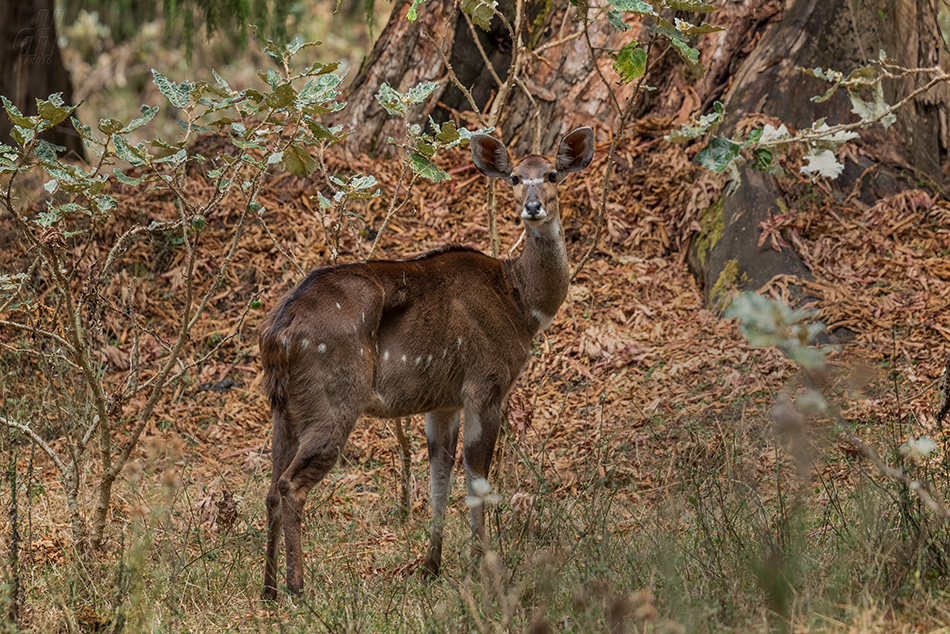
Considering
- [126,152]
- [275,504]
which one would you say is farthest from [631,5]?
[275,504]

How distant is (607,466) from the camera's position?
5531 mm

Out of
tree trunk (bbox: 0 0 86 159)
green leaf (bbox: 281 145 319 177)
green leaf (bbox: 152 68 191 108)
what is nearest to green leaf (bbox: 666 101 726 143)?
green leaf (bbox: 281 145 319 177)

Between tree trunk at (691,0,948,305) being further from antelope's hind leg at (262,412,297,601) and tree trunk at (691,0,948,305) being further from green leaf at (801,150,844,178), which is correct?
antelope's hind leg at (262,412,297,601)

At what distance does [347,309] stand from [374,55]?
4954mm

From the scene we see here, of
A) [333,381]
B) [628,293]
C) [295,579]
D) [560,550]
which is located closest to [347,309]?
[333,381]

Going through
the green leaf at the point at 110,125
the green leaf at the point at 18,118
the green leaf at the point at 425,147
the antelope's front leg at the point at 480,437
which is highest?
Answer: the green leaf at the point at 18,118

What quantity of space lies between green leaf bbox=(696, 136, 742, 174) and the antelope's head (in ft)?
3.25

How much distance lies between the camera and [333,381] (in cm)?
474

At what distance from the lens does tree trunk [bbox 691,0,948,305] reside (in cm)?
761

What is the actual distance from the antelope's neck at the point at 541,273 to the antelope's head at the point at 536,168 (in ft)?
0.37

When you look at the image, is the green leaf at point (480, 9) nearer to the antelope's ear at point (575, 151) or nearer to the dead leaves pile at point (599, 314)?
the antelope's ear at point (575, 151)

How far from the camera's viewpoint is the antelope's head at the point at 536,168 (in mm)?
5383

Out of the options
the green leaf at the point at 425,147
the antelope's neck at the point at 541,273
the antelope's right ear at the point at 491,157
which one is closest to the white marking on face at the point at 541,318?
the antelope's neck at the point at 541,273

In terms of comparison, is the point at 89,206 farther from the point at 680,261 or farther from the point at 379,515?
the point at 680,261
